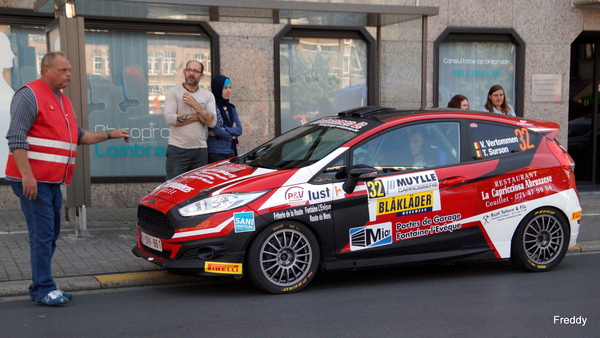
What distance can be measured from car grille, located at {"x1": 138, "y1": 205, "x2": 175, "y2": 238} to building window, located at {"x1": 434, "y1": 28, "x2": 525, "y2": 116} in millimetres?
7185

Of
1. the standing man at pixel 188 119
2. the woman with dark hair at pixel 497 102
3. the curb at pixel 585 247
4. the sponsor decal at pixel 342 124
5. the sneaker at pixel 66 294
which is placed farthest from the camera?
the woman with dark hair at pixel 497 102

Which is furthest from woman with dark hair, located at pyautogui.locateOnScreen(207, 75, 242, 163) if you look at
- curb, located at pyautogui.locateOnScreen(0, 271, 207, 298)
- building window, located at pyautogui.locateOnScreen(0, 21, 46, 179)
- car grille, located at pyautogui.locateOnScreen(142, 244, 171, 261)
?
building window, located at pyautogui.locateOnScreen(0, 21, 46, 179)

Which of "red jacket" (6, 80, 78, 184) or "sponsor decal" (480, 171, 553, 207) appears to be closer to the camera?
"red jacket" (6, 80, 78, 184)

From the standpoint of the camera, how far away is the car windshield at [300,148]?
6.10 meters

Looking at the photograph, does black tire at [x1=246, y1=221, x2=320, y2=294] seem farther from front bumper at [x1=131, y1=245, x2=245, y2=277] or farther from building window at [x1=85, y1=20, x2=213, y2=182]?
building window at [x1=85, y1=20, x2=213, y2=182]

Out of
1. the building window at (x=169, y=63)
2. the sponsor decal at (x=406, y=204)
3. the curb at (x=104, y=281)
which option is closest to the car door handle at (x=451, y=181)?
the sponsor decal at (x=406, y=204)

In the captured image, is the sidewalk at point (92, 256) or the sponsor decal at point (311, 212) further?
the sidewalk at point (92, 256)

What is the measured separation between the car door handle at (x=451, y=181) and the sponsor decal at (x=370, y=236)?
0.63 m

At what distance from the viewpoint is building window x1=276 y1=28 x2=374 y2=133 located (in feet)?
37.2

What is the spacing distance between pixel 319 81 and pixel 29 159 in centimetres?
682

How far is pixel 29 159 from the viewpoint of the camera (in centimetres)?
530

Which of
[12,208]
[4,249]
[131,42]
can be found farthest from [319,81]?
[4,249]

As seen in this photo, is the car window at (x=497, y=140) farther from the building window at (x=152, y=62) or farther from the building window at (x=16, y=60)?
the building window at (x=16, y=60)

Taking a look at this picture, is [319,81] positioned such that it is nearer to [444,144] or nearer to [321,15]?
[321,15]
